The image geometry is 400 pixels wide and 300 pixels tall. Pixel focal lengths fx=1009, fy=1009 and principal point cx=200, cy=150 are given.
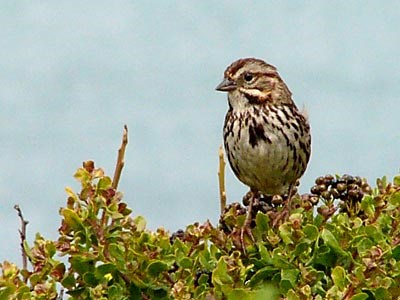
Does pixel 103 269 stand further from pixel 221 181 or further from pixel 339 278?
pixel 221 181

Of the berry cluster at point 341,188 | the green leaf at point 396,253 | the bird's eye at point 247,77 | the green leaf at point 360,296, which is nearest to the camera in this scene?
the green leaf at point 360,296

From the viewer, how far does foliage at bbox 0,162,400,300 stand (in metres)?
1.90

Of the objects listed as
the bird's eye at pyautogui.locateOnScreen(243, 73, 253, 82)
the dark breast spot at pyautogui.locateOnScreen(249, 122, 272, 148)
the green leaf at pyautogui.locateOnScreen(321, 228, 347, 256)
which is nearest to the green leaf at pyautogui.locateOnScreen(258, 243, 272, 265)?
the green leaf at pyautogui.locateOnScreen(321, 228, 347, 256)

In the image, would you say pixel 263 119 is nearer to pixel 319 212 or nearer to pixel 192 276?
pixel 319 212

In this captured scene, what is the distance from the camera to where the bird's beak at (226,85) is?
3870 mm

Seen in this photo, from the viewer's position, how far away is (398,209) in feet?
7.16

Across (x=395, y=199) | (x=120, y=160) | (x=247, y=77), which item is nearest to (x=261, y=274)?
(x=395, y=199)

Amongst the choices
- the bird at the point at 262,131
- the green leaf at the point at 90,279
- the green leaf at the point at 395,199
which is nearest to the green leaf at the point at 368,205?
the green leaf at the point at 395,199

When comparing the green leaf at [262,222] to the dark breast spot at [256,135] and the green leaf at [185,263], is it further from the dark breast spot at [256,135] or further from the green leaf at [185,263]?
the dark breast spot at [256,135]

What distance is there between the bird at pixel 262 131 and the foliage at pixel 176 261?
1654 millimetres

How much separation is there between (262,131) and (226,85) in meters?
0.23

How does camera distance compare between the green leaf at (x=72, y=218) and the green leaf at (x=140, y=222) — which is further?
the green leaf at (x=140, y=222)

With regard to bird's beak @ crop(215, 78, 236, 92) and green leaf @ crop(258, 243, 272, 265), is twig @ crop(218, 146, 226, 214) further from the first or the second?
bird's beak @ crop(215, 78, 236, 92)

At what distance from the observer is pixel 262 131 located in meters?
3.85
